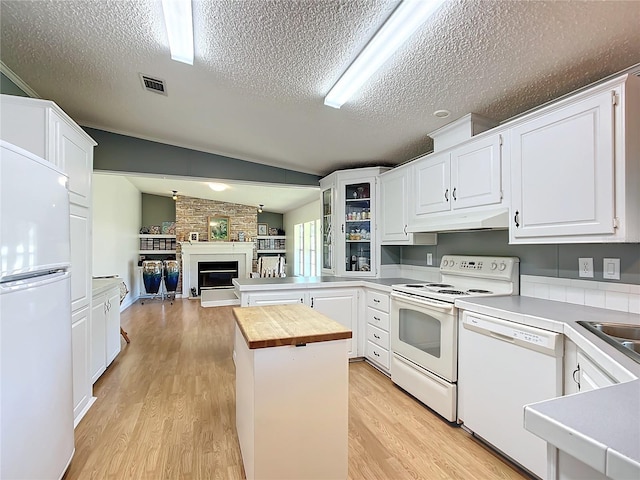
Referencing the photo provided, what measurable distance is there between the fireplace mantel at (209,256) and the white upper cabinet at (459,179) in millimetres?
6784

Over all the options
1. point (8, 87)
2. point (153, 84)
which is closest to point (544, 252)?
point (153, 84)

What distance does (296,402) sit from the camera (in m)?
1.55

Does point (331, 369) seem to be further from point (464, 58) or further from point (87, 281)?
point (87, 281)

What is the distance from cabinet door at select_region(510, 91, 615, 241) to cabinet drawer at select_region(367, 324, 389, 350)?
1.51 meters

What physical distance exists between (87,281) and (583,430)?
9.81ft

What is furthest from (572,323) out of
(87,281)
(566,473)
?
(87,281)

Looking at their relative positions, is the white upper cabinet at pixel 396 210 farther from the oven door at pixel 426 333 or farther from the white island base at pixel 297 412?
the white island base at pixel 297 412

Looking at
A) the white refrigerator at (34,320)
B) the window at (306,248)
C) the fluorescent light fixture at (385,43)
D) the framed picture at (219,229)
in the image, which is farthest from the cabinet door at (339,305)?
the framed picture at (219,229)

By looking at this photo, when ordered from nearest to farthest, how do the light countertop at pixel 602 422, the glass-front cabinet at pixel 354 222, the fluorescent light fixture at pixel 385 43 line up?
the light countertop at pixel 602 422, the fluorescent light fixture at pixel 385 43, the glass-front cabinet at pixel 354 222

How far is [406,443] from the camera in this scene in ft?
6.58

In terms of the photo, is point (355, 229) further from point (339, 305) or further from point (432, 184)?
point (432, 184)

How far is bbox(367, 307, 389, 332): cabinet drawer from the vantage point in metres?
3.07

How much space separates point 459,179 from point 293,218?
7.46m

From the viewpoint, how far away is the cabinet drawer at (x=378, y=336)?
10.0ft
